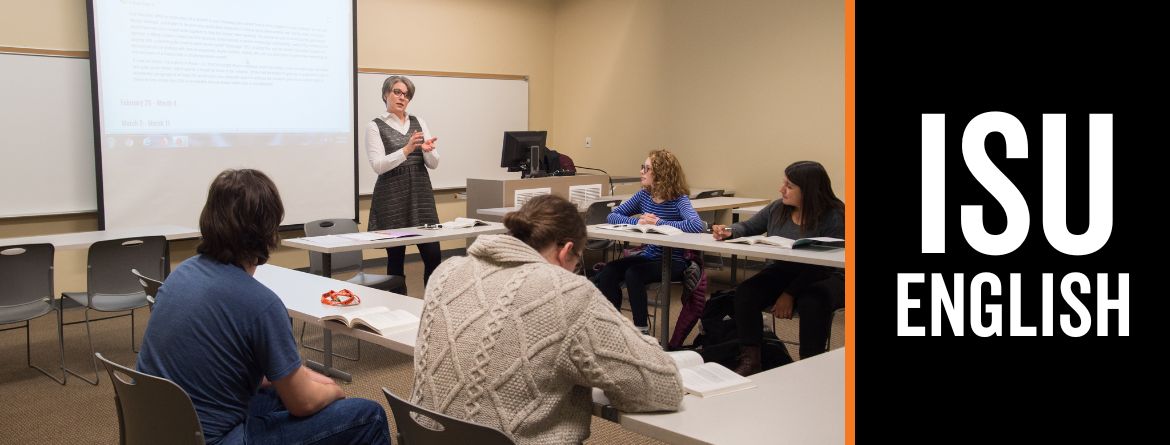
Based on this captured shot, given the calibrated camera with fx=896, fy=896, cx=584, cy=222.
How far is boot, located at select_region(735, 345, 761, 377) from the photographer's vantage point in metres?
3.88

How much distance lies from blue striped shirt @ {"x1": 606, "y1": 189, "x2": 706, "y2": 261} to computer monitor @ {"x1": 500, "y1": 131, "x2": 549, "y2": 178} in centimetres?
165

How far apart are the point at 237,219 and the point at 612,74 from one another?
6.80 meters

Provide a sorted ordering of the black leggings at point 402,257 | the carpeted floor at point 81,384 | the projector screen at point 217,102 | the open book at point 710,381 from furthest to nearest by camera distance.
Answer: the projector screen at point 217,102 < the black leggings at point 402,257 < the carpeted floor at point 81,384 < the open book at point 710,381

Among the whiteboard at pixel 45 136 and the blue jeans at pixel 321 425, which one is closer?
the blue jeans at pixel 321 425

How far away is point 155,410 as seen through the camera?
75.5 inches

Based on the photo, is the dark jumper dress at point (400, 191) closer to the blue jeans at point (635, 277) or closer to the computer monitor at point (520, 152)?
the computer monitor at point (520, 152)

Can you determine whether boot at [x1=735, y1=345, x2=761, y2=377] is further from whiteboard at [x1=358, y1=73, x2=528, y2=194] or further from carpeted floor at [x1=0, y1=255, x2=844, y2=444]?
whiteboard at [x1=358, y1=73, x2=528, y2=194]

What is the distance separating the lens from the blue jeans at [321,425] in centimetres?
207

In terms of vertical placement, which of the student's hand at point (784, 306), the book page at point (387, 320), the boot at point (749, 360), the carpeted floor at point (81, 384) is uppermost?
the book page at point (387, 320)

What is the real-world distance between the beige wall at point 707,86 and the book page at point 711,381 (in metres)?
5.13


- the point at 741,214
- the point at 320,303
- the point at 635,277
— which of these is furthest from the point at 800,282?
the point at 741,214

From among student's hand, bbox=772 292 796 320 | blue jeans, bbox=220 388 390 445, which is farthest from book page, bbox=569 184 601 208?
blue jeans, bbox=220 388 390 445

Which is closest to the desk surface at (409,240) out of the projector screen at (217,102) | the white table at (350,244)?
the white table at (350,244)
